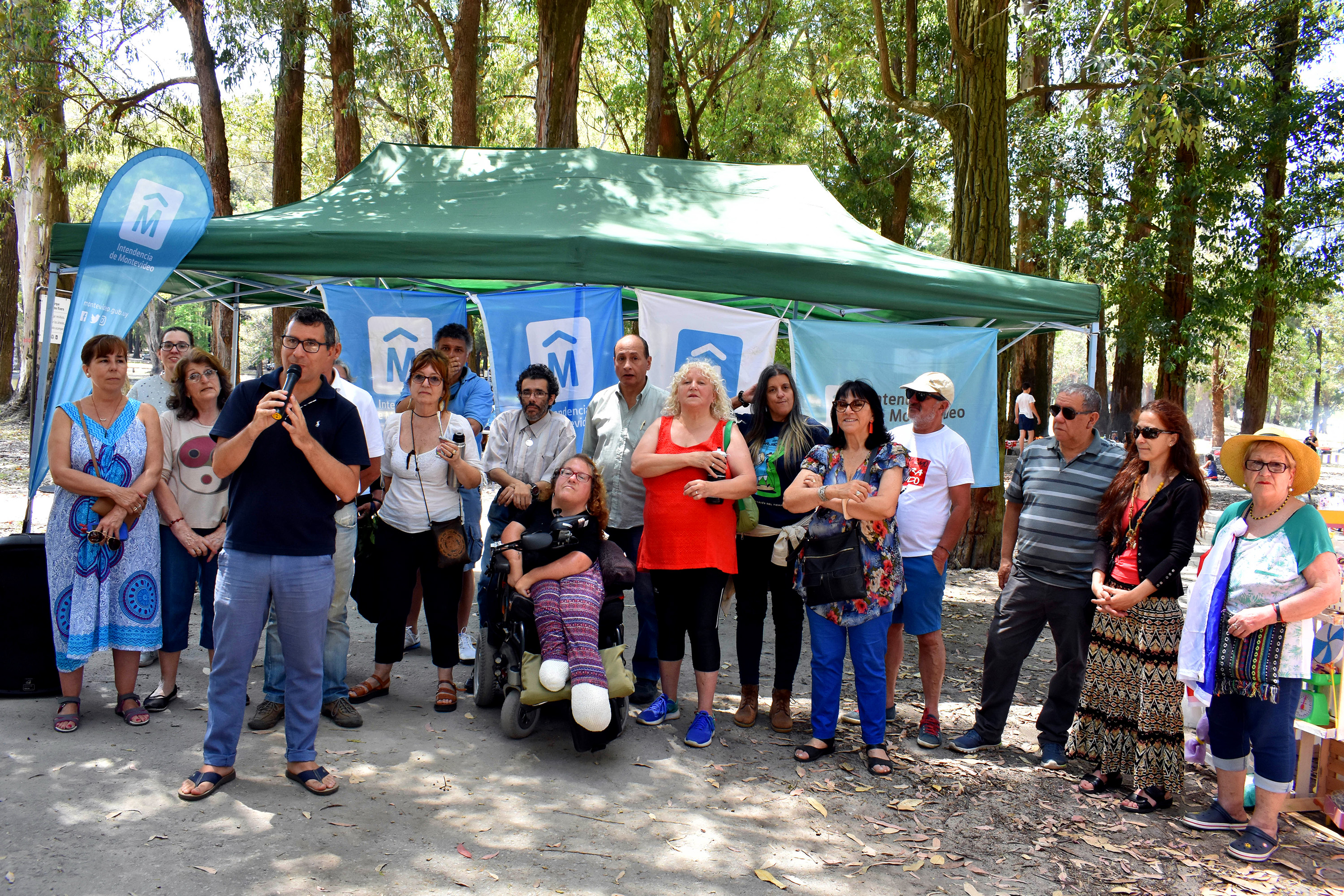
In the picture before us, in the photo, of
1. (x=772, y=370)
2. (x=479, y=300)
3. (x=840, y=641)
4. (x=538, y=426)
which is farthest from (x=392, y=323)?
(x=840, y=641)

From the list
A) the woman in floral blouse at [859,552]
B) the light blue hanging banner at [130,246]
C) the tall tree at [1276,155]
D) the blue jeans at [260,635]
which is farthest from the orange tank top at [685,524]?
the tall tree at [1276,155]

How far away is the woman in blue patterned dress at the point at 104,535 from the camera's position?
3.82 m

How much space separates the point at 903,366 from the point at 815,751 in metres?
2.92

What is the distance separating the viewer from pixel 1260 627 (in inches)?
127

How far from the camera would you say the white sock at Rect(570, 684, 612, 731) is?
3619mm

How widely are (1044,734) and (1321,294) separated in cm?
1302

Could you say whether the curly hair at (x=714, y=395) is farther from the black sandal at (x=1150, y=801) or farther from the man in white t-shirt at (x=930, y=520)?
the black sandal at (x=1150, y=801)

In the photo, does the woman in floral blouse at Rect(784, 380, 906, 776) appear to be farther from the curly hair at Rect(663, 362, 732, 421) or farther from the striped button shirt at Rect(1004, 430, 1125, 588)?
the striped button shirt at Rect(1004, 430, 1125, 588)

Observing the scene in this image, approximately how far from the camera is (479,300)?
18.4ft

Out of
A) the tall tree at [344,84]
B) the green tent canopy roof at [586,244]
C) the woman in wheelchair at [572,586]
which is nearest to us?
the woman in wheelchair at [572,586]

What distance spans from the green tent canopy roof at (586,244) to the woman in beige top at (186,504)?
3.95 feet

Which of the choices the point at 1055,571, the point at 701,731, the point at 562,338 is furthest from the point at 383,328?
the point at 1055,571

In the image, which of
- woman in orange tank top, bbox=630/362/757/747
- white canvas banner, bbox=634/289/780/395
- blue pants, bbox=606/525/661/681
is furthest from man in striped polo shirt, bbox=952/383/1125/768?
white canvas banner, bbox=634/289/780/395

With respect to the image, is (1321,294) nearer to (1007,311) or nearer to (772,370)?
(1007,311)
